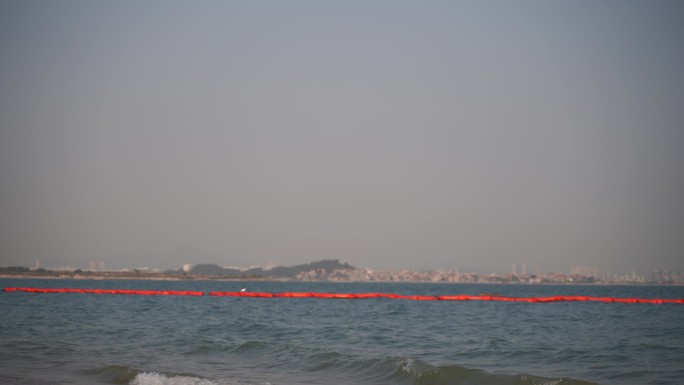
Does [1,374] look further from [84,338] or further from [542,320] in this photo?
[542,320]

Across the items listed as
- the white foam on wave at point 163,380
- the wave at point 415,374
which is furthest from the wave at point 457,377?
the white foam on wave at point 163,380

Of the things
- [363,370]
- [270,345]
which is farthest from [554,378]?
[270,345]

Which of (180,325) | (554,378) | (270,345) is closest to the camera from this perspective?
(554,378)

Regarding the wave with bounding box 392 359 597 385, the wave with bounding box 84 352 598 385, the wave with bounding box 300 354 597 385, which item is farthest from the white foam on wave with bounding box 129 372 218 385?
the wave with bounding box 392 359 597 385

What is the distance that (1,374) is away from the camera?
68.0 feet

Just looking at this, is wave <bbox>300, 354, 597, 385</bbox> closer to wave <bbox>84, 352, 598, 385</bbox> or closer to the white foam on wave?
wave <bbox>84, 352, 598, 385</bbox>

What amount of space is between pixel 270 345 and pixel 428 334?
7510 mm

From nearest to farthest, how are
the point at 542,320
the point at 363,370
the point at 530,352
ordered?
1. the point at 363,370
2. the point at 530,352
3. the point at 542,320

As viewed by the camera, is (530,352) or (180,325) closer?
(530,352)

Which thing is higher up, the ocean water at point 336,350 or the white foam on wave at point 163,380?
the ocean water at point 336,350

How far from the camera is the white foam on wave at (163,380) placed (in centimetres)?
1930

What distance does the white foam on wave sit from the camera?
19.3 metres

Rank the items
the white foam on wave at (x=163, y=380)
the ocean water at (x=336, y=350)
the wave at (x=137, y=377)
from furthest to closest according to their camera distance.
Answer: the ocean water at (x=336, y=350), the wave at (x=137, y=377), the white foam on wave at (x=163, y=380)

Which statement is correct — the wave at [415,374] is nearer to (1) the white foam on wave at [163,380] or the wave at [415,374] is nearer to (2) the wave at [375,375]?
(2) the wave at [375,375]
